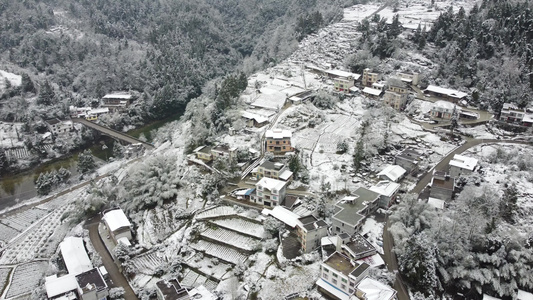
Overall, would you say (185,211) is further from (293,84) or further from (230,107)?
(293,84)

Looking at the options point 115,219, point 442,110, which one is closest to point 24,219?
point 115,219

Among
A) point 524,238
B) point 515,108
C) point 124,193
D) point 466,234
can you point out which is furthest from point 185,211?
point 515,108

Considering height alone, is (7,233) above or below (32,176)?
above

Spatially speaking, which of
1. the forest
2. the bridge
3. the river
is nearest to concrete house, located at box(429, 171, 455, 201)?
the bridge

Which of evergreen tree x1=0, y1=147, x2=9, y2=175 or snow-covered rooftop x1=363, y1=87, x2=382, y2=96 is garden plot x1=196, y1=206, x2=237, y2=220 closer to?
snow-covered rooftop x1=363, y1=87, x2=382, y2=96

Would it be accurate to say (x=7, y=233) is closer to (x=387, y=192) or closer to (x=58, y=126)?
(x=58, y=126)

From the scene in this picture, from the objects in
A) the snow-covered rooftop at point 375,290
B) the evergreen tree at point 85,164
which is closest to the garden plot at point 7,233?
the evergreen tree at point 85,164

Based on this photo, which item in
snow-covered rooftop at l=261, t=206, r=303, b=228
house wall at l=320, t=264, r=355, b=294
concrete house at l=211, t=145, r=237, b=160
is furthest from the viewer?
concrete house at l=211, t=145, r=237, b=160
